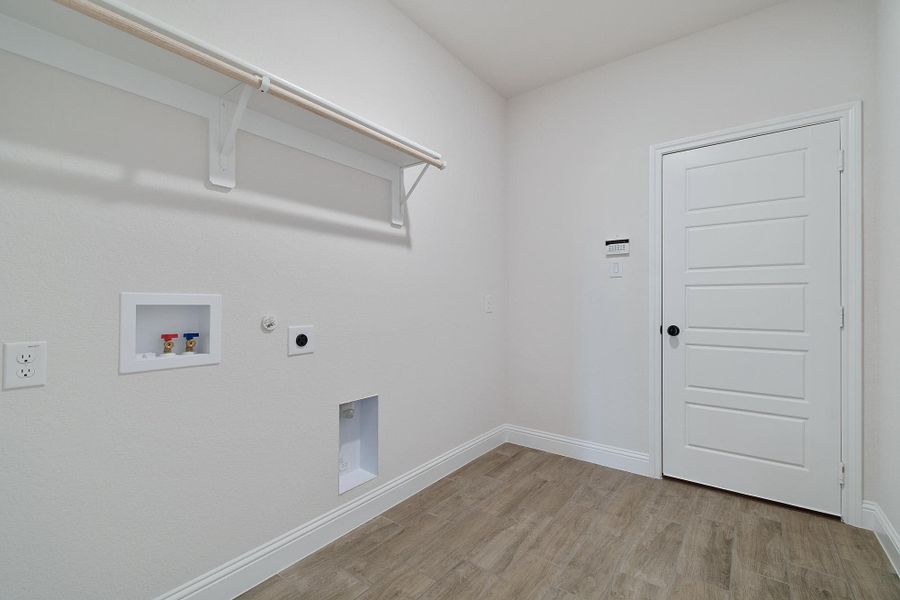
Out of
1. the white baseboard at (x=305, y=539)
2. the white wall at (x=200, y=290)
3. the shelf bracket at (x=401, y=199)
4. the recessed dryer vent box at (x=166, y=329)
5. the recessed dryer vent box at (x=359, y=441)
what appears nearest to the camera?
the white wall at (x=200, y=290)

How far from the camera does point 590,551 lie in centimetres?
179

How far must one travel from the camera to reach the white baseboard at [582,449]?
2.61 metres

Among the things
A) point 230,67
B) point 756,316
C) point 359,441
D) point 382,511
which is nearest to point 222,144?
point 230,67

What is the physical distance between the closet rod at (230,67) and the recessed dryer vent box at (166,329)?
744 millimetres

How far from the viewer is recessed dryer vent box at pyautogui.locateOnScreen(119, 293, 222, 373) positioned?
125cm

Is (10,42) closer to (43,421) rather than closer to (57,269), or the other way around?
(57,269)

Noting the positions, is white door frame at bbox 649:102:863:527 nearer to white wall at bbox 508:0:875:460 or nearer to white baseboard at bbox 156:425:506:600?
white wall at bbox 508:0:875:460

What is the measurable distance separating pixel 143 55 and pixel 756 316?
3.01 m

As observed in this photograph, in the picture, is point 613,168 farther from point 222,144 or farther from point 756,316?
point 222,144

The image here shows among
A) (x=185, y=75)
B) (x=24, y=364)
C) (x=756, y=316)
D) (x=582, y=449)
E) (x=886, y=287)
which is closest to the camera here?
(x=24, y=364)

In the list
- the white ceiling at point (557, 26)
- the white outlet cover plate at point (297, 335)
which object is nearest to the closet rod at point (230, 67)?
the white outlet cover plate at point (297, 335)

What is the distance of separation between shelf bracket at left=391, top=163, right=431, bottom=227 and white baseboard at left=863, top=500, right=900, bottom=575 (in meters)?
2.68

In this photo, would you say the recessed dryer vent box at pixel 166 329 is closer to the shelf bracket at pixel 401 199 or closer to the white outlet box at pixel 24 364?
the white outlet box at pixel 24 364

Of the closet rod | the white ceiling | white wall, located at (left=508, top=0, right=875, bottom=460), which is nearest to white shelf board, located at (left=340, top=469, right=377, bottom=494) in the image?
white wall, located at (left=508, top=0, right=875, bottom=460)
